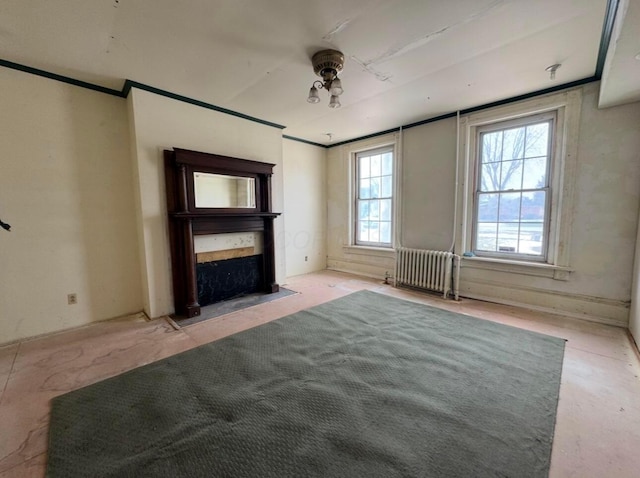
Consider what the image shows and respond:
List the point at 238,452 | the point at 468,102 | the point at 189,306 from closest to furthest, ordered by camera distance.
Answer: the point at 238,452 < the point at 189,306 < the point at 468,102

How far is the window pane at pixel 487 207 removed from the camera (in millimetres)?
3434

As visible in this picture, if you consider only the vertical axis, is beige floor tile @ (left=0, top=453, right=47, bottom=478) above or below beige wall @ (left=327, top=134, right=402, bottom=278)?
below

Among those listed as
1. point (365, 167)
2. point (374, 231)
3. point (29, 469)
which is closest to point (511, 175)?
point (374, 231)

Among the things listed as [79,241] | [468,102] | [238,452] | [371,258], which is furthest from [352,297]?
[79,241]

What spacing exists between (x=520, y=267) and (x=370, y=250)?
217cm

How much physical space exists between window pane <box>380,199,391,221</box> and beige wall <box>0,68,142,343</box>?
11.9ft

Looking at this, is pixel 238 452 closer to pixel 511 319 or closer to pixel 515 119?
pixel 511 319

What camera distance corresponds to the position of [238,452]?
4.27 ft

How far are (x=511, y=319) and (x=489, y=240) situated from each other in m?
1.07

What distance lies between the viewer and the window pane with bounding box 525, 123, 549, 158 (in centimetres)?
304

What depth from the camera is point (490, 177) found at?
3449 millimetres

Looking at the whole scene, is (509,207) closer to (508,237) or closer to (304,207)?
(508,237)

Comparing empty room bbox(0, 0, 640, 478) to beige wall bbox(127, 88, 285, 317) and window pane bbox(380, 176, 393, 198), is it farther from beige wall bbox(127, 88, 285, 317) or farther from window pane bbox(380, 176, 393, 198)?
window pane bbox(380, 176, 393, 198)

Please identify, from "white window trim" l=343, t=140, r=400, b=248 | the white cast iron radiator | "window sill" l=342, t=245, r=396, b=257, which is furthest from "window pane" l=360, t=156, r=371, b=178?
the white cast iron radiator
